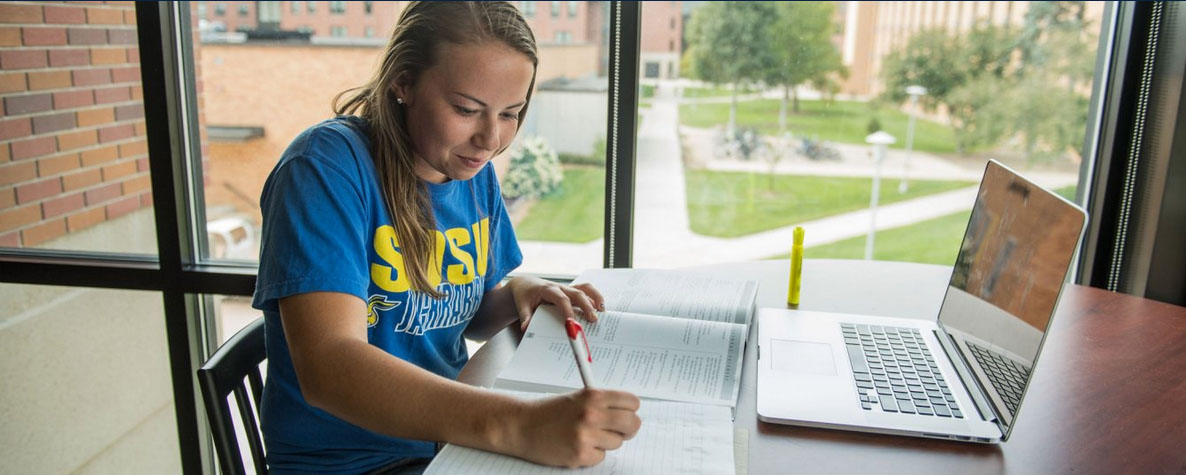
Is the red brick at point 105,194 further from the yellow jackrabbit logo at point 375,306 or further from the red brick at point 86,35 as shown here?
the yellow jackrabbit logo at point 375,306

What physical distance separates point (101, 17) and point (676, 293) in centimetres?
169

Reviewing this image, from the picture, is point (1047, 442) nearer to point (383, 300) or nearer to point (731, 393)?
point (731, 393)

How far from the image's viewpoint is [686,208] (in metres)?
2.21

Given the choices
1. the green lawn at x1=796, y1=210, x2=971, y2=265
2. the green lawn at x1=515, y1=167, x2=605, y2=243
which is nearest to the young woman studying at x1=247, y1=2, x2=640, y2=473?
the green lawn at x1=515, y1=167, x2=605, y2=243

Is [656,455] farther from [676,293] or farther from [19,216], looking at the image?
[19,216]

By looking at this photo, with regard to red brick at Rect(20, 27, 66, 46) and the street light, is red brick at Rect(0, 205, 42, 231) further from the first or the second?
the street light

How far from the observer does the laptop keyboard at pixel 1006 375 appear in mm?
947

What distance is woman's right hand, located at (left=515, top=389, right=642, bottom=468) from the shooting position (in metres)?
0.84

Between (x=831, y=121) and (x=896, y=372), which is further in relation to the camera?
(x=831, y=121)

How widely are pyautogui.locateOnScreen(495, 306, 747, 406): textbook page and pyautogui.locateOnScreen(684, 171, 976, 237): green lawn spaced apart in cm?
96

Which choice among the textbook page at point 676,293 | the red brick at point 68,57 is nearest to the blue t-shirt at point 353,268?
the textbook page at point 676,293

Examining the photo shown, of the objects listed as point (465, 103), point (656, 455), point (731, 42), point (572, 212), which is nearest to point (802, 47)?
point (731, 42)

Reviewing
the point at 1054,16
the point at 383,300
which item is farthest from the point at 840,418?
the point at 1054,16

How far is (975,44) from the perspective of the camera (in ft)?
6.78
